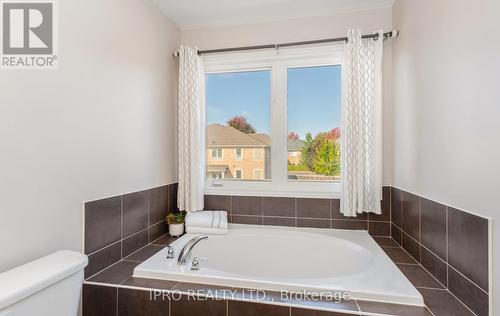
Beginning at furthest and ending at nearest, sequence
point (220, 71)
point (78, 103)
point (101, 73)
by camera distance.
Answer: point (220, 71)
point (101, 73)
point (78, 103)

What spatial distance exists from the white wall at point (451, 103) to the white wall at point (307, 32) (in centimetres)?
20

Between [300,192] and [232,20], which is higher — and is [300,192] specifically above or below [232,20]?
below

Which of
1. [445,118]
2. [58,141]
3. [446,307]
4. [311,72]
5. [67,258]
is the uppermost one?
[311,72]

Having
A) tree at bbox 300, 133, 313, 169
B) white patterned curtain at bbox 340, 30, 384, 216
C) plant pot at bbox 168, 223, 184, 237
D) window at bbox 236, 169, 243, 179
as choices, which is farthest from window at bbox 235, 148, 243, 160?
white patterned curtain at bbox 340, 30, 384, 216

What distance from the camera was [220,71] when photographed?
2566 mm

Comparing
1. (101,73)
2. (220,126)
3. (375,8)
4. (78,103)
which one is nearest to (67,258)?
(78,103)

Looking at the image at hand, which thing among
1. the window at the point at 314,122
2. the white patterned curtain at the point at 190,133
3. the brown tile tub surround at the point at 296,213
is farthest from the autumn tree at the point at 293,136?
the white patterned curtain at the point at 190,133

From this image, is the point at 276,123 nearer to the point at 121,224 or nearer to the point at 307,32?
the point at 307,32

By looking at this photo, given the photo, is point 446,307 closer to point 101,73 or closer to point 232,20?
point 101,73

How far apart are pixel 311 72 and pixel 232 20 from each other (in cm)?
89

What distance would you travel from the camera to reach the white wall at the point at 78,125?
3.84 ft

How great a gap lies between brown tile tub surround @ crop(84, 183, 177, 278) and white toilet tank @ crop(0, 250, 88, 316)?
0.95 feet

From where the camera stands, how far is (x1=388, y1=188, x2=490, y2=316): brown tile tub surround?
1132mm

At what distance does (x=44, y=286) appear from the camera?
1054mm
